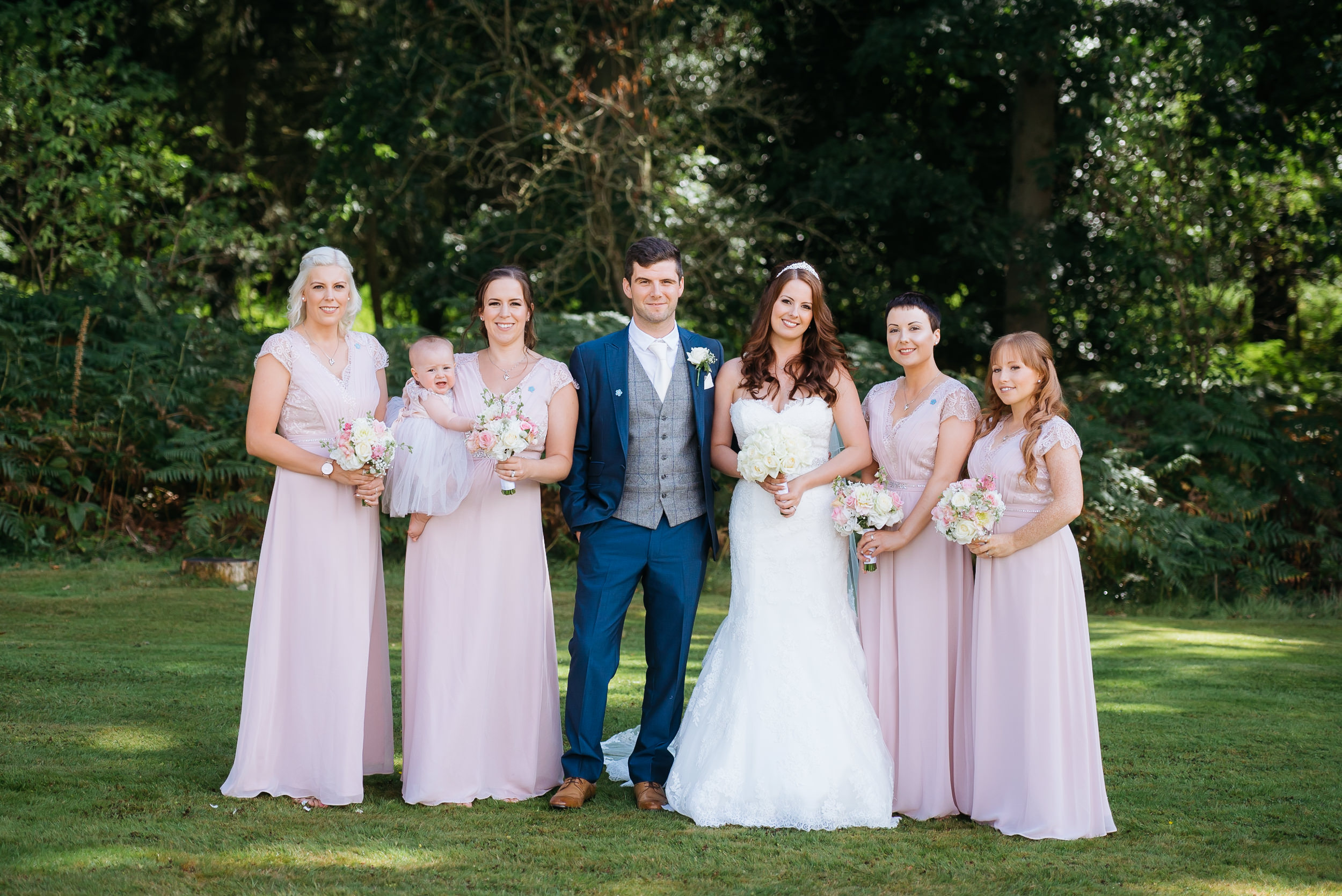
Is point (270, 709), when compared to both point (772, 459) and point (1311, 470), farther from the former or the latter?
point (1311, 470)

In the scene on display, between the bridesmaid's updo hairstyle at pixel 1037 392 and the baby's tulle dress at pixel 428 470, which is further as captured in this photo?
the baby's tulle dress at pixel 428 470

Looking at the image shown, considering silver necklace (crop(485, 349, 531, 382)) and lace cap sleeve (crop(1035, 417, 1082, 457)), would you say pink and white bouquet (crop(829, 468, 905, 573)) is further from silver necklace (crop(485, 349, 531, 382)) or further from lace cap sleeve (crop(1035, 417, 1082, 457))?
silver necklace (crop(485, 349, 531, 382))

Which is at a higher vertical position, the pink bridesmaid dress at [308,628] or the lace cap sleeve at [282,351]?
the lace cap sleeve at [282,351]

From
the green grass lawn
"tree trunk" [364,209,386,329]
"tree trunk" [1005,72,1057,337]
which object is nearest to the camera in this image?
the green grass lawn

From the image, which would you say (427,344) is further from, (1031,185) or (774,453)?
(1031,185)

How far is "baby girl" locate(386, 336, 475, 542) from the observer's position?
4.81 metres

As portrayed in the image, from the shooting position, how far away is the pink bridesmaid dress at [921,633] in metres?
4.81

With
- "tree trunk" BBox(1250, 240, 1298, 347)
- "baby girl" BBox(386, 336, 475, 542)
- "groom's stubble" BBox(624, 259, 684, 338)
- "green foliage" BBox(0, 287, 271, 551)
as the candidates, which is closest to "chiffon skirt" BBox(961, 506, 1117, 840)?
"groom's stubble" BBox(624, 259, 684, 338)

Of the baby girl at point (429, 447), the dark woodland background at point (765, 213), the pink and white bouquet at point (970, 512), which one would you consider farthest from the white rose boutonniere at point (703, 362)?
the dark woodland background at point (765, 213)

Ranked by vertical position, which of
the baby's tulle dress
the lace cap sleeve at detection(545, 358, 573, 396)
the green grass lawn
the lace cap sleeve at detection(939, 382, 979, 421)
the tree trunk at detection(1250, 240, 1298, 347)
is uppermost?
the tree trunk at detection(1250, 240, 1298, 347)

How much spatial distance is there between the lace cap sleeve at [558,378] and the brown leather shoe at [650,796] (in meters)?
1.60

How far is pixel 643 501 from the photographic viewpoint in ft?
15.9

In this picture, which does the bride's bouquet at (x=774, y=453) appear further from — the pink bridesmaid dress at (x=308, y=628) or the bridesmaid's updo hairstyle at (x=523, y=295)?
the pink bridesmaid dress at (x=308, y=628)

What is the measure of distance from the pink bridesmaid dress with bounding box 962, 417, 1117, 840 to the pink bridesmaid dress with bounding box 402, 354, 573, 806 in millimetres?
1691
